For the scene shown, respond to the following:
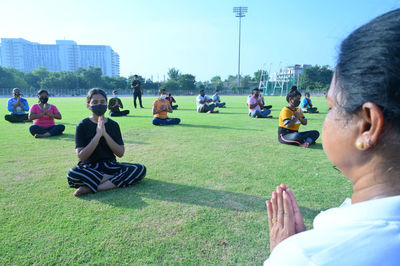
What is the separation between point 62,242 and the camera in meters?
2.42

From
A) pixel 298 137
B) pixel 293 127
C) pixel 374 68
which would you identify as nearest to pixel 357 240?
pixel 374 68

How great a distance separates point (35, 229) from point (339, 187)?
3.85 m

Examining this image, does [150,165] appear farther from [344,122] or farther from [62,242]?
[344,122]

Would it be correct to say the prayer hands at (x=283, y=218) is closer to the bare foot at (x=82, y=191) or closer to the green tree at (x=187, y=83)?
the bare foot at (x=82, y=191)

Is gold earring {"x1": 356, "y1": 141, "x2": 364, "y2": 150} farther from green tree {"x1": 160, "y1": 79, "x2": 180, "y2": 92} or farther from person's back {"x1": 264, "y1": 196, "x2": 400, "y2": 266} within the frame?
green tree {"x1": 160, "y1": 79, "x2": 180, "y2": 92}

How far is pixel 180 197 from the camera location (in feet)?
11.1

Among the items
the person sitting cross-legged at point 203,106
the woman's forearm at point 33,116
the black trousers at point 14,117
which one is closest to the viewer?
the woman's forearm at point 33,116

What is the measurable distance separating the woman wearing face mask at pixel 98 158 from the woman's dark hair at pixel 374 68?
134 inches

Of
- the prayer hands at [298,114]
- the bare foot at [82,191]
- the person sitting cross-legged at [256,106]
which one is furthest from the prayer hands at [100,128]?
the person sitting cross-legged at [256,106]

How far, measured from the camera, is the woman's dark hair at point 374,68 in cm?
73

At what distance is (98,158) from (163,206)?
146 cm

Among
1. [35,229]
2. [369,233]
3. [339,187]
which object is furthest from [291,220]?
[339,187]

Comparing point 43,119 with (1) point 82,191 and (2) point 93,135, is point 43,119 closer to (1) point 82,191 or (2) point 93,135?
(2) point 93,135

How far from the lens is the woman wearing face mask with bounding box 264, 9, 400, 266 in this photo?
636mm
